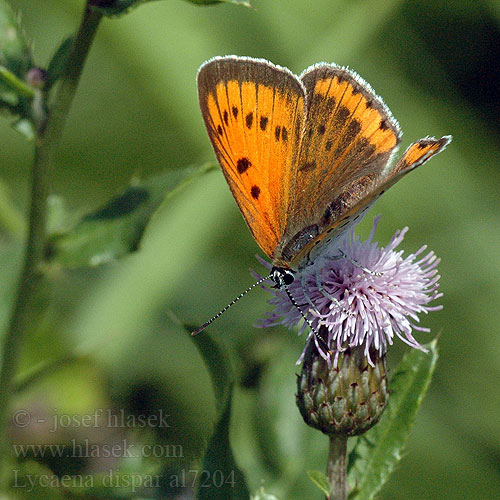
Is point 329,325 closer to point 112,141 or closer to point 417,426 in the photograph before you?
point 417,426

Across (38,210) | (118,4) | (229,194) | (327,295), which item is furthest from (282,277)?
(229,194)

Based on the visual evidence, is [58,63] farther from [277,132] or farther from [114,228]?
[277,132]

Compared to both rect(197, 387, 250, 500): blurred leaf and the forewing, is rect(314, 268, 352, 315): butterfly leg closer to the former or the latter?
the forewing

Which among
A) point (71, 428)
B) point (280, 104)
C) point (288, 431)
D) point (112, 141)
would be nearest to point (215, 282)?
point (112, 141)

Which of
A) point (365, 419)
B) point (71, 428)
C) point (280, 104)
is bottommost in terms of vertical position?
point (71, 428)

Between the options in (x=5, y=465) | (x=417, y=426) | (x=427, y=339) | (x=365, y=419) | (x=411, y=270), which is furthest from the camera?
(x=427, y=339)

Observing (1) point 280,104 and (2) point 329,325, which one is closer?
(2) point 329,325

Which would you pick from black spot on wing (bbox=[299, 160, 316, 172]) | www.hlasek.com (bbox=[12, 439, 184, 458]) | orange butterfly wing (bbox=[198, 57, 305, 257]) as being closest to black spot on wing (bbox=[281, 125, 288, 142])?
orange butterfly wing (bbox=[198, 57, 305, 257])
